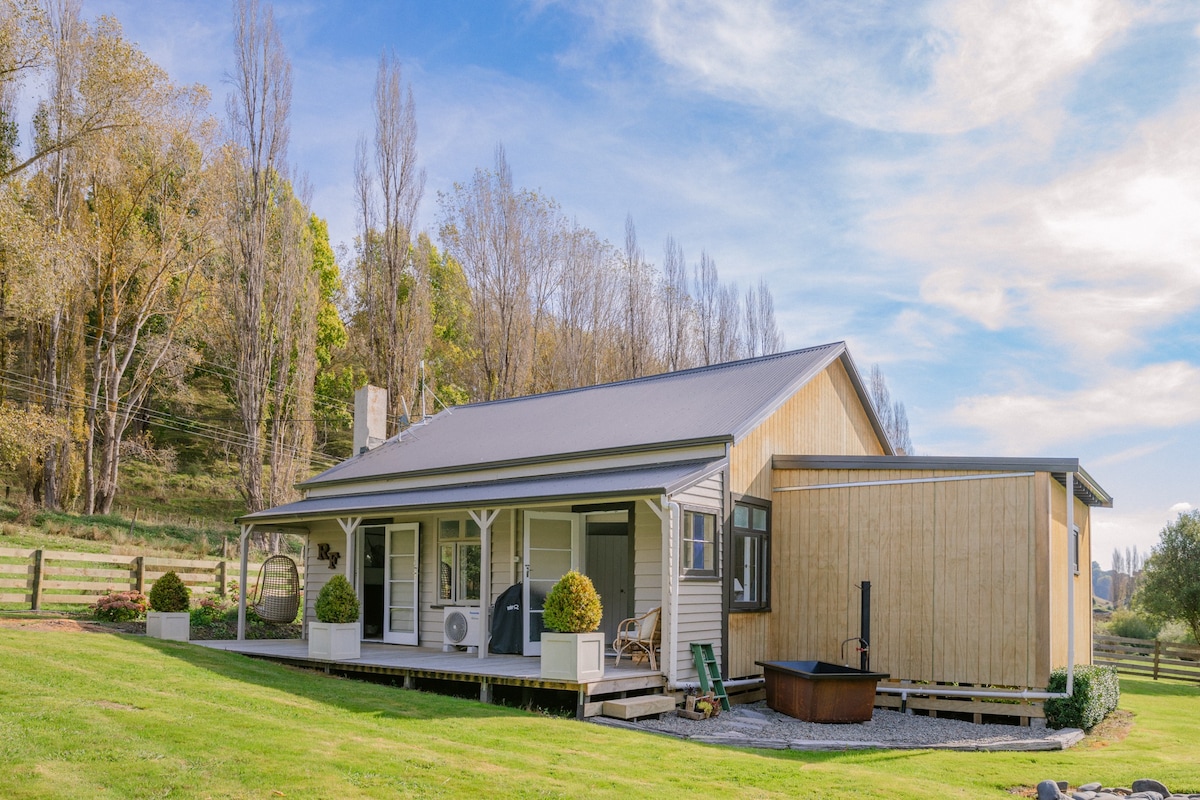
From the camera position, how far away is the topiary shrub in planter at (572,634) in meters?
10.1

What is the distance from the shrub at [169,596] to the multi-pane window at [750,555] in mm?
8445

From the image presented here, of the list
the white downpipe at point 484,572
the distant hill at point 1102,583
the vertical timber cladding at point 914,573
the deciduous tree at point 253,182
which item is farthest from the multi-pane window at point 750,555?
the distant hill at point 1102,583

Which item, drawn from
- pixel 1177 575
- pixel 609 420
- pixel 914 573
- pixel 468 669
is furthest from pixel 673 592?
pixel 1177 575

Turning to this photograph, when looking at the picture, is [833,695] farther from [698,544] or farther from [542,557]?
[542,557]

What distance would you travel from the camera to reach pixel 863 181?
45.9 feet

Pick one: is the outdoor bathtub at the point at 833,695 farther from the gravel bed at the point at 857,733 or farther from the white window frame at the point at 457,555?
the white window frame at the point at 457,555

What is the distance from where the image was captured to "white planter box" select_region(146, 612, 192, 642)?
46.6 feet

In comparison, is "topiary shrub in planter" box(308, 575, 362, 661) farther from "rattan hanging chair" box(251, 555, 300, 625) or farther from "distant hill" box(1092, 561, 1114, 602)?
"distant hill" box(1092, 561, 1114, 602)

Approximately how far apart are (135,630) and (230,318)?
605 inches

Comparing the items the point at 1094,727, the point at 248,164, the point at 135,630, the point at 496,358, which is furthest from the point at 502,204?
the point at 1094,727

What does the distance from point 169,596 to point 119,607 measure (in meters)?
2.24

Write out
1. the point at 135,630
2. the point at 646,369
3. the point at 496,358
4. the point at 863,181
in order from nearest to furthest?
the point at 863,181
the point at 135,630
the point at 496,358
the point at 646,369

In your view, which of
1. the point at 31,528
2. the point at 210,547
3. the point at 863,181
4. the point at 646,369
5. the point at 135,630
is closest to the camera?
the point at 863,181

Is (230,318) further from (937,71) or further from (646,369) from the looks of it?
(937,71)
